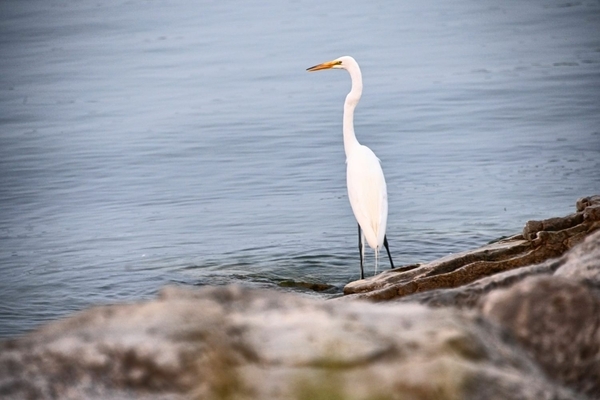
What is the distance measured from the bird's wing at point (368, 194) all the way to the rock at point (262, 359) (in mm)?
5604

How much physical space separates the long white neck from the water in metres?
0.97

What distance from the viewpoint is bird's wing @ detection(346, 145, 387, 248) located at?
7758mm

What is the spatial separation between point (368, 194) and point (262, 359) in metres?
6.22

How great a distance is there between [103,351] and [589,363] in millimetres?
1160

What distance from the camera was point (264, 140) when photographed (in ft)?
42.3

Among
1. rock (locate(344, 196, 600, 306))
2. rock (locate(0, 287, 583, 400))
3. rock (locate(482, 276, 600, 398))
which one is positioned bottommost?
rock (locate(344, 196, 600, 306))

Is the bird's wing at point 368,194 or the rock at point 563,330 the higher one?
the rock at point 563,330

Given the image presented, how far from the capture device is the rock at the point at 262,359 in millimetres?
1863

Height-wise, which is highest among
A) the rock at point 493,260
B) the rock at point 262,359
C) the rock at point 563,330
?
the rock at point 262,359

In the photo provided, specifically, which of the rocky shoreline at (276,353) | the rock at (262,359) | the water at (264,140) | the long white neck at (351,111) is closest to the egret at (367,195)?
the long white neck at (351,111)

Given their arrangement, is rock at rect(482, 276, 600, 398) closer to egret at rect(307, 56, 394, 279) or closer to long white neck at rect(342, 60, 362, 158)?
egret at rect(307, 56, 394, 279)

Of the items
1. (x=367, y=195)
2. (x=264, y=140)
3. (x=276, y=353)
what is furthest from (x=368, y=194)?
(x=276, y=353)

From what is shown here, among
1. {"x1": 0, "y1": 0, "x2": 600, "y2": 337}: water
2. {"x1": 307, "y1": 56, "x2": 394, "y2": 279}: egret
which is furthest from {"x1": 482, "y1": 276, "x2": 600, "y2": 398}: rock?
{"x1": 307, "y1": 56, "x2": 394, "y2": 279}: egret

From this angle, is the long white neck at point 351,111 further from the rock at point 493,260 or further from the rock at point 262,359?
the rock at point 262,359
